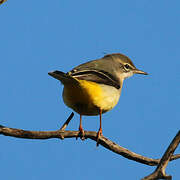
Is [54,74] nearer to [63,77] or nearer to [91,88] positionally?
[63,77]

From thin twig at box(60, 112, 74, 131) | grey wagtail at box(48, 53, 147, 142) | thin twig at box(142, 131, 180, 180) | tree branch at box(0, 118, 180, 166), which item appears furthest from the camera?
grey wagtail at box(48, 53, 147, 142)

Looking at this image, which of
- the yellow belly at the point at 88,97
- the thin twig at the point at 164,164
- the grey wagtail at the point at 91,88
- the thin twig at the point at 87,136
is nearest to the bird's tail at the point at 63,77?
the grey wagtail at the point at 91,88

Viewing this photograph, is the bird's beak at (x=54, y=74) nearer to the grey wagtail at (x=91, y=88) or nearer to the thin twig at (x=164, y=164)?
the grey wagtail at (x=91, y=88)

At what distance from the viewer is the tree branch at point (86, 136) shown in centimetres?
621

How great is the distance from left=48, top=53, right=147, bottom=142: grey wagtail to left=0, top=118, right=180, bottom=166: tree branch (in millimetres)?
176

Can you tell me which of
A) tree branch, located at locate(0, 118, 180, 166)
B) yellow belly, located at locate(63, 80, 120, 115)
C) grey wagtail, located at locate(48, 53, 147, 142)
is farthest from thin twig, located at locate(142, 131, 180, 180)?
yellow belly, located at locate(63, 80, 120, 115)

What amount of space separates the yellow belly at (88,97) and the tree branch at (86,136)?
0.65 metres

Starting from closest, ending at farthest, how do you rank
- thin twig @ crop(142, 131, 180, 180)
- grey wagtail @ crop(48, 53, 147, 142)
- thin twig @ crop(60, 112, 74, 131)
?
thin twig @ crop(142, 131, 180, 180) → thin twig @ crop(60, 112, 74, 131) → grey wagtail @ crop(48, 53, 147, 142)

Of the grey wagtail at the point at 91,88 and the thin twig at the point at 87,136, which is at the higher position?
the grey wagtail at the point at 91,88

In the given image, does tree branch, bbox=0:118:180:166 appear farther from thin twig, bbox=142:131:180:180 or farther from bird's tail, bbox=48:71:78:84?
bird's tail, bbox=48:71:78:84

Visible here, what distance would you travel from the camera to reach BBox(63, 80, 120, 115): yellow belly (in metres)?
7.62

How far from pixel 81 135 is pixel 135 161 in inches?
45.2

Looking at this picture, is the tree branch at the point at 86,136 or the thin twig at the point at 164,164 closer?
the thin twig at the point at 164,164

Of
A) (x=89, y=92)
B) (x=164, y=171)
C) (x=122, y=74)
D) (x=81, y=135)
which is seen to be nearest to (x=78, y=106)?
(x=89, y=92)
